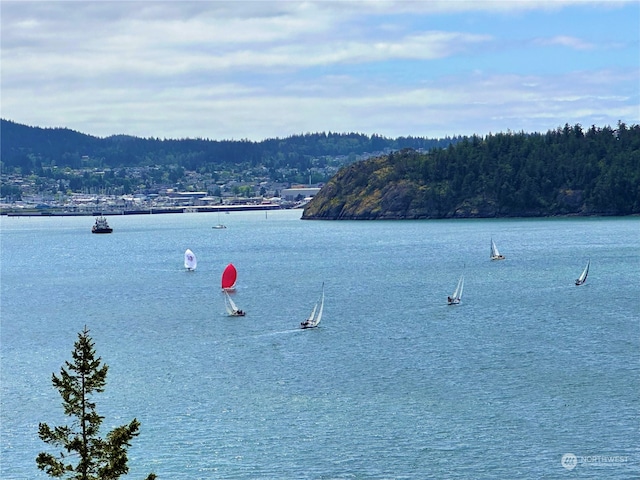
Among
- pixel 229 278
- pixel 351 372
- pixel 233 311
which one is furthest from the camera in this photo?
pixel 229 278

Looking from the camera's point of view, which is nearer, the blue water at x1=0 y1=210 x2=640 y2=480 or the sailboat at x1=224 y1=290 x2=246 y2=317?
the blue water at x1=0 y1=210 x2=640 y2=480

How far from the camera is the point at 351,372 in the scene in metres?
60.2

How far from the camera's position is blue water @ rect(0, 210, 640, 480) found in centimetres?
4419

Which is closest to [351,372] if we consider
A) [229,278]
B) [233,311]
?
[233,311]

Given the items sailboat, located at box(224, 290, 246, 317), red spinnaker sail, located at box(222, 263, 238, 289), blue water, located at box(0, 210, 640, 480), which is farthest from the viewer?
red spinnaker sail, located at box(222, 263, 238, 289)

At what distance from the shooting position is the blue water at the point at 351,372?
145 ft

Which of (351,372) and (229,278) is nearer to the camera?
(351,372)

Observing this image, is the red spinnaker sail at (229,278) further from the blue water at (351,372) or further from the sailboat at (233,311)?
the sailboat at (233,311)

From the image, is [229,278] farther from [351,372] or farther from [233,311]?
[351,372]

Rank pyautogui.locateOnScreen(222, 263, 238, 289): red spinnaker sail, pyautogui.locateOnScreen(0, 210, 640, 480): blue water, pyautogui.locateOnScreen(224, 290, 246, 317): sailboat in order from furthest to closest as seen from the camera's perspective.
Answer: pyautogui.locateOnScreen(222, 263, 238, 289): red spinnaker sail < pyautogui.locateOnScreen(224, 290, 246, 317): sailboat < pyautogui.locateOnScreen(0, 210, 640, 480): blue water

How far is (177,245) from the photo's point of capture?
656 feet

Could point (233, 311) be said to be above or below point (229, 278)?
below

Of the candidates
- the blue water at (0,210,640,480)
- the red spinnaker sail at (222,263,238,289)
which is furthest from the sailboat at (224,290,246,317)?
the red spinnaker sail at (222,263,238,289)

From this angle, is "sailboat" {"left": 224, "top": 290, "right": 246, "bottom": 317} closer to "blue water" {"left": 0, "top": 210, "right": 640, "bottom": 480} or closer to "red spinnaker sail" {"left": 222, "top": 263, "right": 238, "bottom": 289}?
"blue water" {"left": 0, "top": 210, "right": 640, "bottom": 480}
